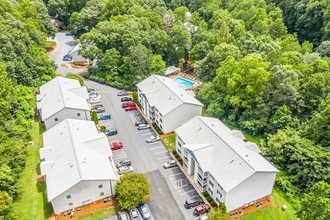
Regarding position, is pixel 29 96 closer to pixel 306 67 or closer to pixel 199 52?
pixel 199 52

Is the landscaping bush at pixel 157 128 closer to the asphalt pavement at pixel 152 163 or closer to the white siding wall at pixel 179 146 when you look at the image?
the asphalt pavement at pixel 152 163

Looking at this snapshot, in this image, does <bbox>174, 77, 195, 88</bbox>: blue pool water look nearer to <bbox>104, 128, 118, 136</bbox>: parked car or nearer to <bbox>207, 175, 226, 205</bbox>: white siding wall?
<bbox>104, 128, 118, 136</bbox>: parked car

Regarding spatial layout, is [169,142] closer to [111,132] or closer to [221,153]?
[111,132]

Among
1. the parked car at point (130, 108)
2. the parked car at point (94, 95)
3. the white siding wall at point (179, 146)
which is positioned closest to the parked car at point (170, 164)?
the white siding wall at point (179, 146)

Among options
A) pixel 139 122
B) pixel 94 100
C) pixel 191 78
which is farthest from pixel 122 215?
pixel 191 78

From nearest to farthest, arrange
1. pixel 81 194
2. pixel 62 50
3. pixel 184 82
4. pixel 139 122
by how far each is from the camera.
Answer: pixel 81 194
pixel 139 122
pixel 184 82
pixel 62 50

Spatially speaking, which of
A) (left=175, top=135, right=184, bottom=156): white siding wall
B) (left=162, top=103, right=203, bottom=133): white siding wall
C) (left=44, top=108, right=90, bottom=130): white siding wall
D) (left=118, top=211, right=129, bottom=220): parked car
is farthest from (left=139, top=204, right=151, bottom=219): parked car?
(left=44, top=108, right=90, bottom=130): white siding wall
